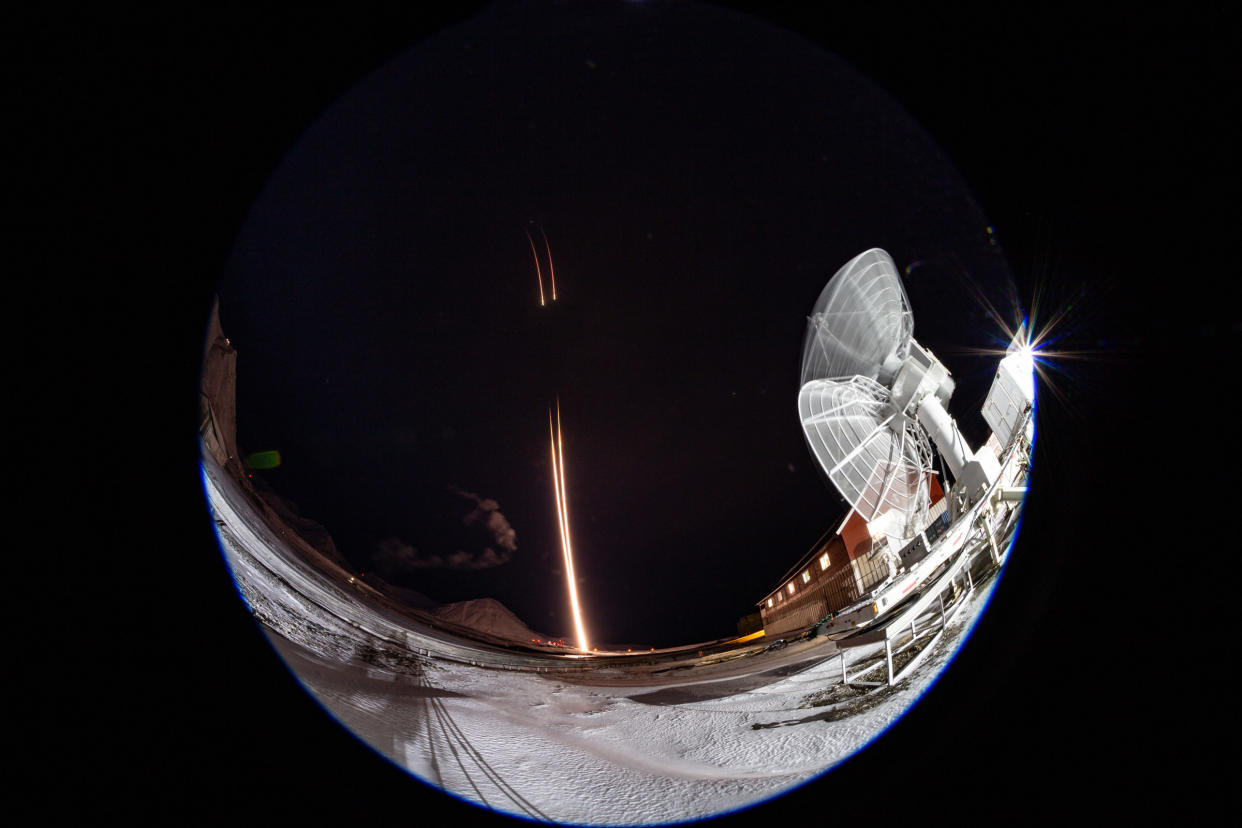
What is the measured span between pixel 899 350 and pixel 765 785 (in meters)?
5.87

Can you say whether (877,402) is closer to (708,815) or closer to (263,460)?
(708,815)

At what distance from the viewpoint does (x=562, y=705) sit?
11.8 feet

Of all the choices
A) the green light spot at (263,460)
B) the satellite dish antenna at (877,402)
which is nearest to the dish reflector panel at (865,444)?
the satellite dish antenna at (877,402)

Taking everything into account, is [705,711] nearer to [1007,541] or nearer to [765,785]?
[765,785]

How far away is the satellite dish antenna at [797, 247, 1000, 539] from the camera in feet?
15.1

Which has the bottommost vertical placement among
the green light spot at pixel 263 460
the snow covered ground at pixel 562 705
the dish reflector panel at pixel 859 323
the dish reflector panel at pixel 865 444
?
the snow covered ground at pixel 562 705

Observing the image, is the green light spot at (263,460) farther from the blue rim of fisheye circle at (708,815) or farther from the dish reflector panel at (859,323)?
the dish reflector panel at (859,323)

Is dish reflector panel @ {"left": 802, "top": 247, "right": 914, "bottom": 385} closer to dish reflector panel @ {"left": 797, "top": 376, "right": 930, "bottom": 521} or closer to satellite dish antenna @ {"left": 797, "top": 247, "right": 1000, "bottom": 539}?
satellite dish antenna @ {"left": 797, "top": 247, "right": 1000, "bottom": 539}

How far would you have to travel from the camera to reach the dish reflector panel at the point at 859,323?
447cm

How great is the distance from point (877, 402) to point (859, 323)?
219cm

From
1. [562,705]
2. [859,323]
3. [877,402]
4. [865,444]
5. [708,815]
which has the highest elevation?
[859,323]

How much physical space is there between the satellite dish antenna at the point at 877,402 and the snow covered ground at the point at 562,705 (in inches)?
75.4

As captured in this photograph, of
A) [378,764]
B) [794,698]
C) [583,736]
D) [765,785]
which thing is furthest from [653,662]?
[378,764]

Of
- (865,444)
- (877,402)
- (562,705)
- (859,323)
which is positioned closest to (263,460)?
(562,705)
